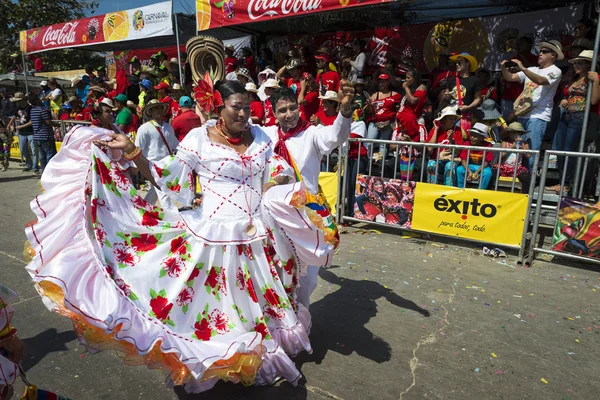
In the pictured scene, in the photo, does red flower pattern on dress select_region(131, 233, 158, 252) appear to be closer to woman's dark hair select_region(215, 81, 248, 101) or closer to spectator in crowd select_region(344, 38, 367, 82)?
woman's dark hair select_region(215, 81, 248, 101)

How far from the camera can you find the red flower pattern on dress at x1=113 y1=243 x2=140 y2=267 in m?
2.55

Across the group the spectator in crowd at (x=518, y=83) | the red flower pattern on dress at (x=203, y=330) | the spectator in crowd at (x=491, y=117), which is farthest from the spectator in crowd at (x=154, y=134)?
the spectator in crowd at (x=518, y=83)

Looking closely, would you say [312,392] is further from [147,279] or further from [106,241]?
[106,241]

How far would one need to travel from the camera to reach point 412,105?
7582 mm

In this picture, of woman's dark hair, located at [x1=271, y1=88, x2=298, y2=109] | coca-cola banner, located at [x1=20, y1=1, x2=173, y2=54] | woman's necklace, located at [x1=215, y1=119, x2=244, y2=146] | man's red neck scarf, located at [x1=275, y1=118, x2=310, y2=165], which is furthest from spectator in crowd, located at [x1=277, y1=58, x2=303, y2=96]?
woman's necklace, located at [x1=215, y1=119, x2=244, y2=146]

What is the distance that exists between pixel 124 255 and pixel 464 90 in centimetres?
636

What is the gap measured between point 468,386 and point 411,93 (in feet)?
19.3

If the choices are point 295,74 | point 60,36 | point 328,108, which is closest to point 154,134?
point 328,108

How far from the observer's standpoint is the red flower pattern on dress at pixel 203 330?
2482mm

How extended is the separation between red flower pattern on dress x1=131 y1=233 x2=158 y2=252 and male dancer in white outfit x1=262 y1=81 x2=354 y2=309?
112 cm

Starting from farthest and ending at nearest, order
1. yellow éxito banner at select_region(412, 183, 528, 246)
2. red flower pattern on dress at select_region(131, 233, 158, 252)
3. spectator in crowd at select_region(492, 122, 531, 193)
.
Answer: spectator in crowd at select_region(492, 122, 531, 193), yellow éxito banner at select_region(412, 183, 528, 246), red flower pattern on dress at select_region(131, 233, 158, 252)

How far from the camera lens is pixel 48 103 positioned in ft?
44.8

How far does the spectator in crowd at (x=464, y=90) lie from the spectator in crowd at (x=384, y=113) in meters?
0.97

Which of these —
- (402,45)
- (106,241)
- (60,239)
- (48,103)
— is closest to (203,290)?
(106,241)
